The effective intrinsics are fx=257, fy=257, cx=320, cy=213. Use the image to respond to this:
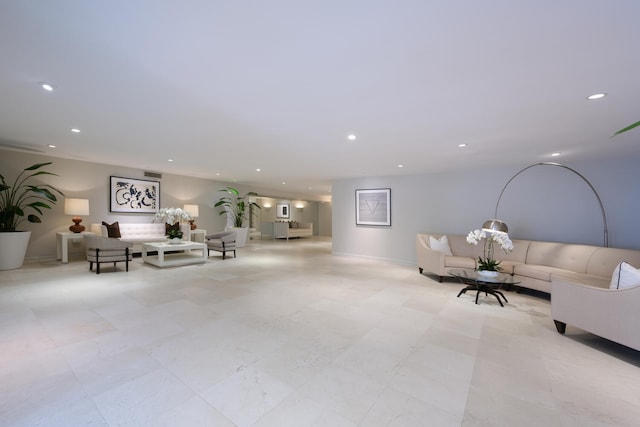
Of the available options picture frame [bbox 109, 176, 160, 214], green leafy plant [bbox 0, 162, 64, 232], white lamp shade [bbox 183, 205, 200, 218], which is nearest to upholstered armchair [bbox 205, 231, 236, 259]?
white lamp shade [bbox 183, 205, 200, 218]

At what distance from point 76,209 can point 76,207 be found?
0.16 feet

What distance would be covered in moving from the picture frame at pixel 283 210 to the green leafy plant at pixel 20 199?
991 centimetres

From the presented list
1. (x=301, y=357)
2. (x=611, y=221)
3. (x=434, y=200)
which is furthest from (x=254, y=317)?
(x=611, y=221)

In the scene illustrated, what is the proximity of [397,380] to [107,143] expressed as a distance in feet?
19.1

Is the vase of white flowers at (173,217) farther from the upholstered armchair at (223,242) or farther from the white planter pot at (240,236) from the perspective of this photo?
the white planter pot at (240,236)

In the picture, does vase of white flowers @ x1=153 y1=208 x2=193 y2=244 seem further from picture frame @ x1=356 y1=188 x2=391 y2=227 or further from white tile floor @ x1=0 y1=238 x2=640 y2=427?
picture frame @ x1=356 y1=188 x2=391 y2=227

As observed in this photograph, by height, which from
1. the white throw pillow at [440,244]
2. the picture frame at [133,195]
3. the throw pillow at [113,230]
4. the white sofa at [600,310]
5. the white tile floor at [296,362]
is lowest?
the white tile floor at [296,362]

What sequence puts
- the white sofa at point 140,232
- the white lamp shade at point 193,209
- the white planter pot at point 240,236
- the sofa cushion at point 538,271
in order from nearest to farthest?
the sofa cushion at point 538,271, the white sofa at point 140,232, the white lamp shade at point 193,209, the white planter pot at point 240,236

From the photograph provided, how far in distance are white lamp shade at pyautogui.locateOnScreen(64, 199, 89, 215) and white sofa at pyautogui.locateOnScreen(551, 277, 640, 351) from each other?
9159mm

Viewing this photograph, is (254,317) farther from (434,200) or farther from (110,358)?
(434,200)

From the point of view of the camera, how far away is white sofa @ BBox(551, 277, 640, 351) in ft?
7.78

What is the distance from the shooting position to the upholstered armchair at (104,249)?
5160 millimetres

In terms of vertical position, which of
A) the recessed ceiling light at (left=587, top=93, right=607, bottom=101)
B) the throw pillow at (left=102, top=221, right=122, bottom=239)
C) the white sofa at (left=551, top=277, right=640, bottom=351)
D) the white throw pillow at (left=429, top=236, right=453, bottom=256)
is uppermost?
the recessed ceiling light at (left=587, top=93, right=607, bottom=101)

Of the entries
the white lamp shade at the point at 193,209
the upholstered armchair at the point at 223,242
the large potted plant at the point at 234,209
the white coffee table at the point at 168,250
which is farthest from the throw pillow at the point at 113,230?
the large potted plant at the point at 234,209
